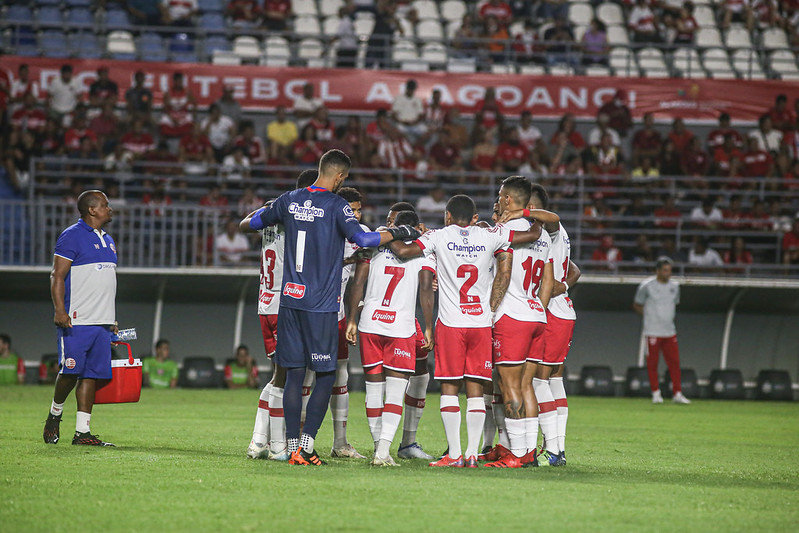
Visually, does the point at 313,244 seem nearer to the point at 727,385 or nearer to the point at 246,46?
the point at 727,385

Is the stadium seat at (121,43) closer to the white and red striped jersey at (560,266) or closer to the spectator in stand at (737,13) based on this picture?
the spectator in stand at (737,13)

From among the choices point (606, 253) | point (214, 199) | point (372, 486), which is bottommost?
point (372, 486)

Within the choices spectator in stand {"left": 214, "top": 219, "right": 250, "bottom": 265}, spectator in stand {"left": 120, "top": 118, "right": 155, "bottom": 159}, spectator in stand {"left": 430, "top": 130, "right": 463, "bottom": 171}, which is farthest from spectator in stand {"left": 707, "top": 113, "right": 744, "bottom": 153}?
spectator in stand {"left": 120, "top": 118, "right": 155, "bottom": 159}

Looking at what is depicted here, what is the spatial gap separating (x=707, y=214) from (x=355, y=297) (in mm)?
14241

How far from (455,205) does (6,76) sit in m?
15.7

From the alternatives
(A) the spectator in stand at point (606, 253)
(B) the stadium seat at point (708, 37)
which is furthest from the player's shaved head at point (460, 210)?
(B) the stadium seat at point (708, 37)

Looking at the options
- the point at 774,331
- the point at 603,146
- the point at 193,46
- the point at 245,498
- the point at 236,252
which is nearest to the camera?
the point at 245,498

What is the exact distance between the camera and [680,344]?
67.1 ft

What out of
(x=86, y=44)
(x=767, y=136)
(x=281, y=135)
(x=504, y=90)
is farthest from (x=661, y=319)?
(x=86, y=44)

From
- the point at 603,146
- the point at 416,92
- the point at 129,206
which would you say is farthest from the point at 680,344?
the point at 129,206

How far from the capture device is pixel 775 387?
19812mm

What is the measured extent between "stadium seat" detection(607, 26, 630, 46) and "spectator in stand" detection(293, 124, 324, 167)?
9192mm

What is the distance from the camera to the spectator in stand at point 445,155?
21.6 meters

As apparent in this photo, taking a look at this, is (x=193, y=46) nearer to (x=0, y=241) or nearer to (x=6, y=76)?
(x=6, y=76)
